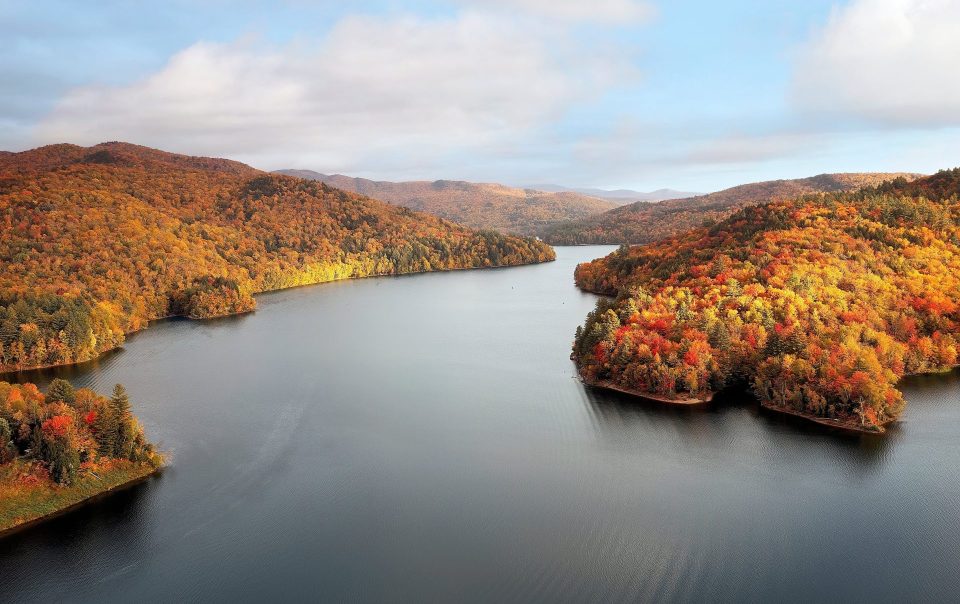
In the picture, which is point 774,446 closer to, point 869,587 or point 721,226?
point 869,587

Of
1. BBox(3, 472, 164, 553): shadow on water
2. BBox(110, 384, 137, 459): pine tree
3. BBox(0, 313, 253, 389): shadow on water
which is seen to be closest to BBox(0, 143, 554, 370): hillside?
BBox(0, 313, 253, 389): shadow on water

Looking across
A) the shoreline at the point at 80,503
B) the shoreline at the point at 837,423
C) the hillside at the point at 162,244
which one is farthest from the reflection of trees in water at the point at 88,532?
the shoreline at the point at 837,423

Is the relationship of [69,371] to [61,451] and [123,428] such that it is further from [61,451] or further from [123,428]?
[61,451]

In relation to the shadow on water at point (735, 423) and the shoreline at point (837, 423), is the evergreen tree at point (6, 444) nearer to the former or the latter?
the shadow on water at point (735, 423)

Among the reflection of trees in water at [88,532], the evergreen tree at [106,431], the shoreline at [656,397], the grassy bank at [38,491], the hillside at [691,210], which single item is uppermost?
the hillside at [691,210]

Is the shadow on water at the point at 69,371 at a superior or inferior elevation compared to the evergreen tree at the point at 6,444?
inferior

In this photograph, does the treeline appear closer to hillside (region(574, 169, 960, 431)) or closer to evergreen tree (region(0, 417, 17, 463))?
evergreen tree (region(0, 417, 17, 463))

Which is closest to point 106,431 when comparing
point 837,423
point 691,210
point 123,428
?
point 123,428

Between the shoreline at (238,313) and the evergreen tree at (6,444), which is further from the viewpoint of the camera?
the shoreline at (238,313)
